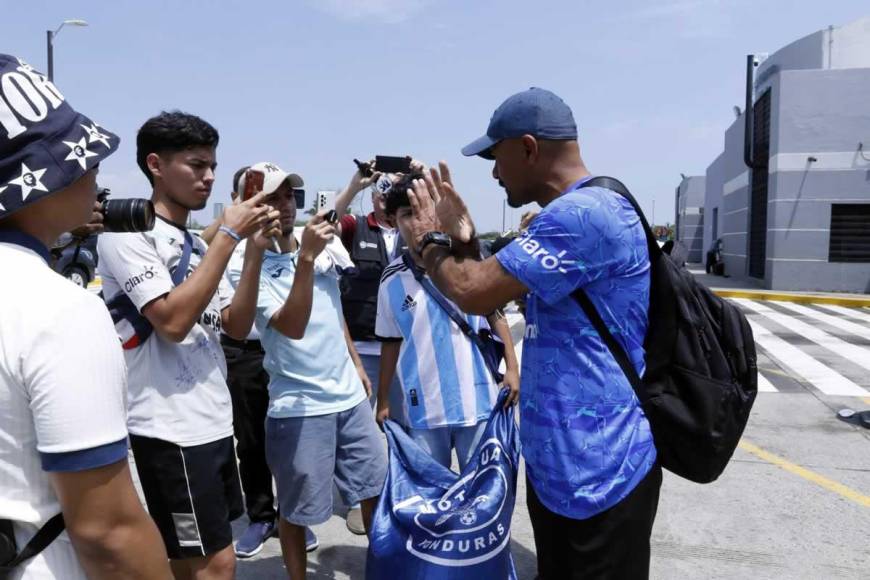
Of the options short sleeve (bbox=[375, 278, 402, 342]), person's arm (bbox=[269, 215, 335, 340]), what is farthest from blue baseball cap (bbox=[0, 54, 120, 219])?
short sleeve (bbox=[375, 278, 402, 342])

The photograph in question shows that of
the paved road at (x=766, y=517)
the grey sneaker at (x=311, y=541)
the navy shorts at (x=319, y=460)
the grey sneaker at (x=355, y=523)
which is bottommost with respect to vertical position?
the paved road at (x=766, y=517)

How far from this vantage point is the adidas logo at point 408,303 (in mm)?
3090

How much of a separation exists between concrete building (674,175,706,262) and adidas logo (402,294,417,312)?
41287mm

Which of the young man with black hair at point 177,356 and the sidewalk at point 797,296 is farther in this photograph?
the sidewalk at point 797,296

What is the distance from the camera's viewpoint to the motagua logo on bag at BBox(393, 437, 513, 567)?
234cm

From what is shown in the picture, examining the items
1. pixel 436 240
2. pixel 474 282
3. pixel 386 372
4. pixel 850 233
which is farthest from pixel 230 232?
pixel 850 233

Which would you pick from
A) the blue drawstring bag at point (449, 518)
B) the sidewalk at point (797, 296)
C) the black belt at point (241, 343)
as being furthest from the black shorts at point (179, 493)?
the sidewalk at point (797, 296)

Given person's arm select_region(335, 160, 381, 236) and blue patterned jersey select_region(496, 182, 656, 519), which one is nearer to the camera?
blue patterned jersey select_region(496, 182, 656, 519)

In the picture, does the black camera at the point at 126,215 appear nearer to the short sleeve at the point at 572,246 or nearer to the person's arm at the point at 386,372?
the short sleeve at the point at 572,246

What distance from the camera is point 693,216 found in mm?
45656

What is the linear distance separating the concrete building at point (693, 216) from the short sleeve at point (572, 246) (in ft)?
138

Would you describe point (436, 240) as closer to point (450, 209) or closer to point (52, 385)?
point (450, 209)

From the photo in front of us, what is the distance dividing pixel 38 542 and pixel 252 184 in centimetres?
158

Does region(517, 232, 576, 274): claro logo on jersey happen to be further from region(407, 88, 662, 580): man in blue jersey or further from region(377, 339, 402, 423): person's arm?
region(377, 339, 402, 423): person's arm
